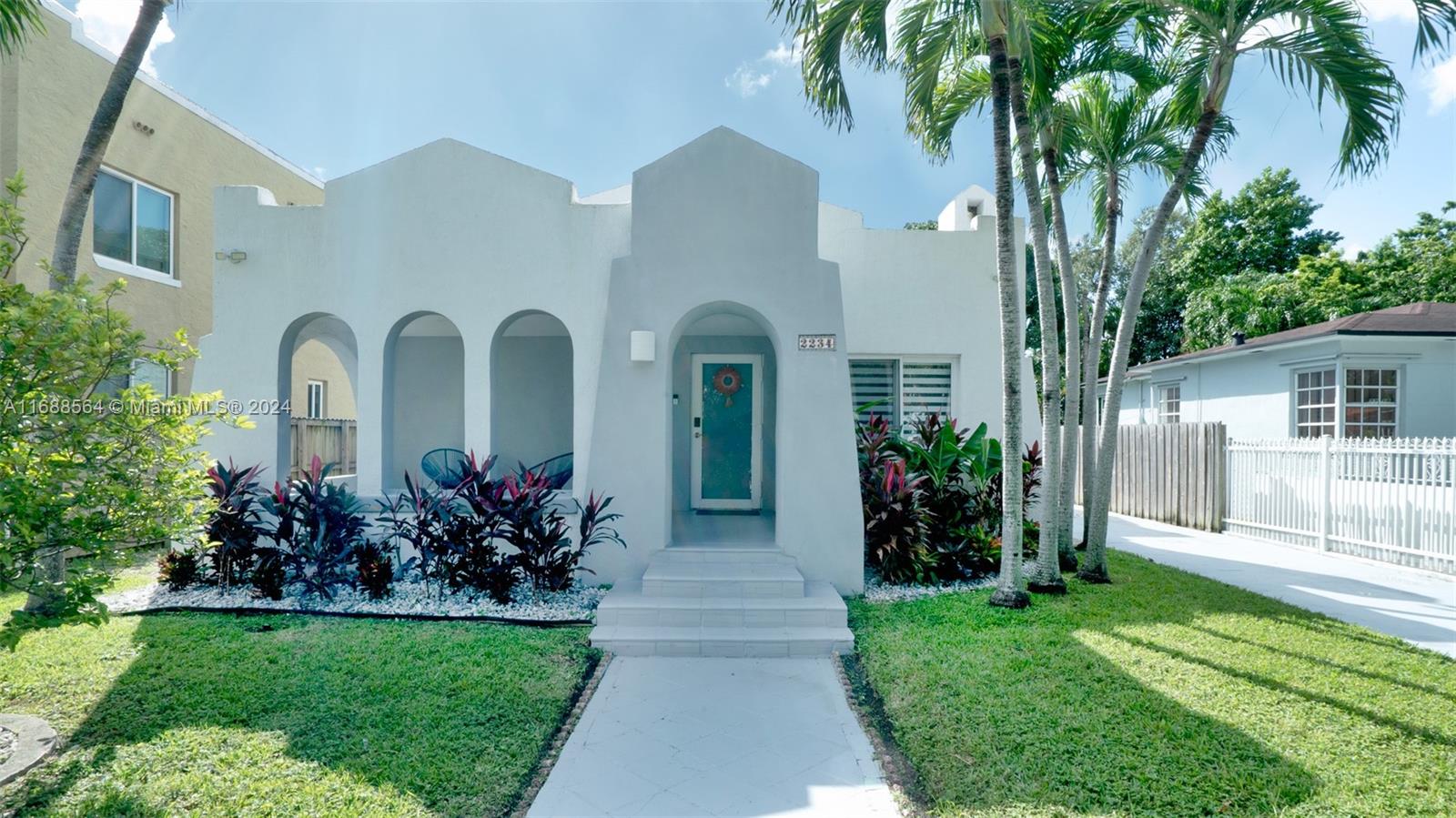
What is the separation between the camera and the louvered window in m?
10.7

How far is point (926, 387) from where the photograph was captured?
10766 millimetres

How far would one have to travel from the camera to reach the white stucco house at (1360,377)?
12898 millimetres

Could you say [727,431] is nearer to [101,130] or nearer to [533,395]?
[533,395]

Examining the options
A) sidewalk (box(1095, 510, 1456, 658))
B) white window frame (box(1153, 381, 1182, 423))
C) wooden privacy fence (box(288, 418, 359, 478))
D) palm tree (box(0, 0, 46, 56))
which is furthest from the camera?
white window frame (box(1153, 381, 1182, 423))

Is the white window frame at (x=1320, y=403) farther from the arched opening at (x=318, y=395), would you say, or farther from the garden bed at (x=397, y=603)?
the arched opening at (x=318, y=395)

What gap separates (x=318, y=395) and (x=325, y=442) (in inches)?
107

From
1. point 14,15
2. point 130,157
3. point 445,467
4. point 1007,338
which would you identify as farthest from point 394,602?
point 130,157

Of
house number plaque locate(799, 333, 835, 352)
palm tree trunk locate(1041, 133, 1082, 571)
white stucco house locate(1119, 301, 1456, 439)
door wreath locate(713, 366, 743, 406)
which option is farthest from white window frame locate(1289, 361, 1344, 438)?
door wreath locate(713, 366, 743, 406)

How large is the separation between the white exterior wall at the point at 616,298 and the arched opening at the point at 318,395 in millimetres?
205

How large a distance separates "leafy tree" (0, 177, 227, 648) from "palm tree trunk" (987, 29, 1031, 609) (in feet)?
22.0

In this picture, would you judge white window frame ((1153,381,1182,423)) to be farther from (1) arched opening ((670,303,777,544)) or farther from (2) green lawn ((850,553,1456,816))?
(1) arched opening ((670,303,777,544))

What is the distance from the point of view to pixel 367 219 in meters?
9.28

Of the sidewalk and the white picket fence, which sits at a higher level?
the white picket fence

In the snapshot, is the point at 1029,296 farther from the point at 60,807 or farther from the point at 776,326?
the point at 60,807
